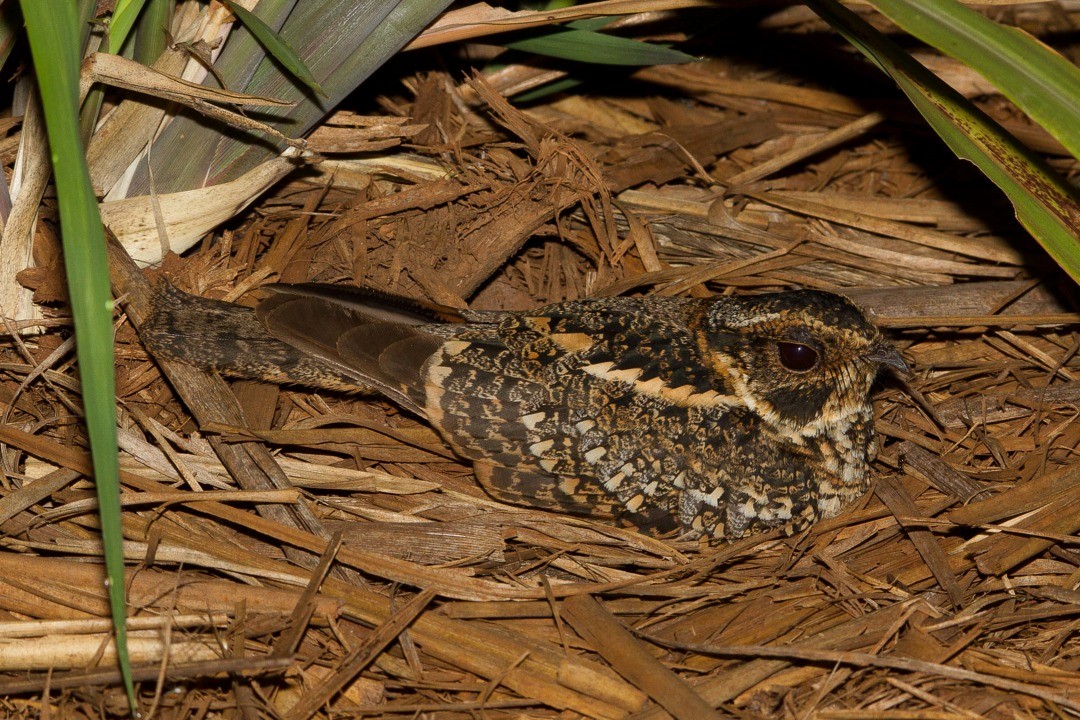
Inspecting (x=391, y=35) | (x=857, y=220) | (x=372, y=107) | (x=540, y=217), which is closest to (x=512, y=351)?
(x=540, y=217)

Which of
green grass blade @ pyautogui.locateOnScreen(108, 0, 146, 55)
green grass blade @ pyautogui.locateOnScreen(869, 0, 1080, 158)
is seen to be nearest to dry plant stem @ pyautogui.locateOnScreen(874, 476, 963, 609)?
green grass blade @ pyautogui.locateOnScreen(869, 0, 1080, 158)

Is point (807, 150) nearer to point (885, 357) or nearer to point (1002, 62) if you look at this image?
point (885, 357)

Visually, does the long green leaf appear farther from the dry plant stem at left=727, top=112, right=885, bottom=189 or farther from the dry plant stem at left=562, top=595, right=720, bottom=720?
the dry plant stem at left=562, top=595, right=720, bottom=720

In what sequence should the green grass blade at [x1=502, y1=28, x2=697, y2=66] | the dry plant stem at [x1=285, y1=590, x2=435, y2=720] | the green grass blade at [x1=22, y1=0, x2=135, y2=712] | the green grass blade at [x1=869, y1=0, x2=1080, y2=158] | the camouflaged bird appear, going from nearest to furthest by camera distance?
the green grass blade at [x1=22, y1=0, x2=135, y2=712] → the green grass blade at [x1=869, y1=0, x2=1080, y2=158] → the dry plant stem at [x1=285, y1=590, x2=435, y2=720] → the camouflaged bird → the green grass blade at [x1=502, y1=28, x2=697, y2=66]

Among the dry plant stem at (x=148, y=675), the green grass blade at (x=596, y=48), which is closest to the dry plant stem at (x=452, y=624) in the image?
the dry plant stem at (x=148, y=675)

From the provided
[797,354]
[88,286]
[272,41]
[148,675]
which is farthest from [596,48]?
[148,675]

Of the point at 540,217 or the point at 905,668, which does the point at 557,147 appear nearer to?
the point at 540,217

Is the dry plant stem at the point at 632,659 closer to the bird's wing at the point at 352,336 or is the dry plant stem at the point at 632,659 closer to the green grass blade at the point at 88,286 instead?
the bird's wing at the point at 352,336
